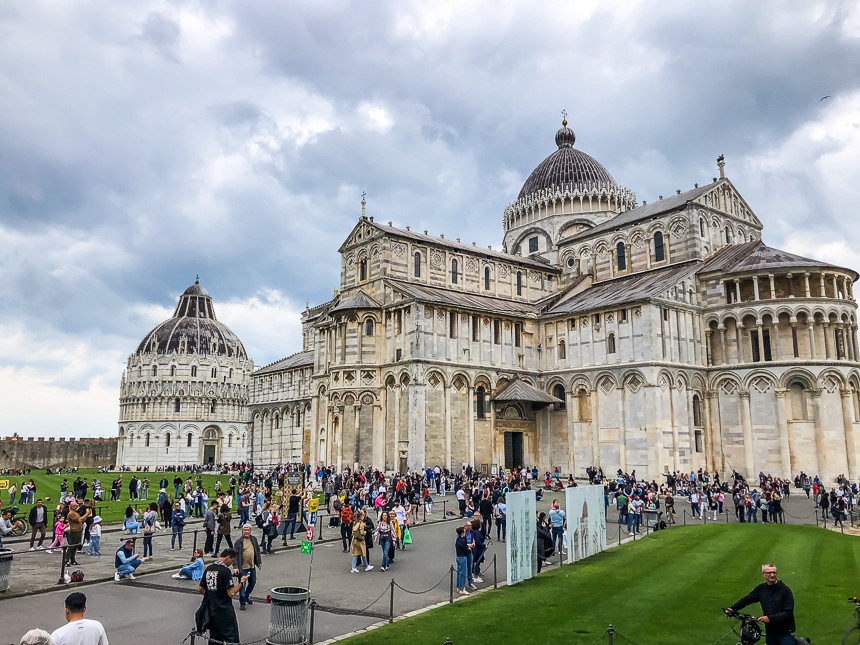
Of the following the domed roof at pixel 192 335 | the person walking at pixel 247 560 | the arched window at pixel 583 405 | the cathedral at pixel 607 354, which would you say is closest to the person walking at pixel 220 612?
the person walking at pixel 247 560

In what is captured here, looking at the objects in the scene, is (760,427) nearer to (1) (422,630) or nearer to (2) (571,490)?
(2) (571,490)

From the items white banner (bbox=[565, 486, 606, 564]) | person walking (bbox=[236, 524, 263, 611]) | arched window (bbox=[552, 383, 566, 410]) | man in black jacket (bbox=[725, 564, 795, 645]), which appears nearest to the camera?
man in black jacket (bbox=[725, 564, 795, 645])

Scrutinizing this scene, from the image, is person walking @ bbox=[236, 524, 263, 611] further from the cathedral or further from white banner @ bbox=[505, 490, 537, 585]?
the cathedral

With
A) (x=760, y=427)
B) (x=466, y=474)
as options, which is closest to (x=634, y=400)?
(x=760, y=427)

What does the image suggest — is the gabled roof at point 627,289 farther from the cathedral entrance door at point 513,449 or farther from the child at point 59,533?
the child at point 59,533

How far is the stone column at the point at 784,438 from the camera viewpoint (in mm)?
41781

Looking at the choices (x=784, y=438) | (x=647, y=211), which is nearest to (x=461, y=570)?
(x=784, y=438)

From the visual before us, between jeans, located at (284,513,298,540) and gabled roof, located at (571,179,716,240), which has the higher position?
gabled roof, located at (571,179,716,240)

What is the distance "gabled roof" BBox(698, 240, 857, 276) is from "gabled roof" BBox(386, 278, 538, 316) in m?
13.4

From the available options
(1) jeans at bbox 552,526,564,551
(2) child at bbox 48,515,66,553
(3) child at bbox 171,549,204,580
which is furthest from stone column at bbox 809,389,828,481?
(2) child at bbox 48,515,66,553

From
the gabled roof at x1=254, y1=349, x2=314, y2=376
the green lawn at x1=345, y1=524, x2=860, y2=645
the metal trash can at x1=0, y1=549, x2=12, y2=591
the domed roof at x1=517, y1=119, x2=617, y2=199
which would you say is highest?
the domed roof at x1=517, y1=119, x2=617, y2=199

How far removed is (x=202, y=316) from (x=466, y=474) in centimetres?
8661

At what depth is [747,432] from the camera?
4356 cm

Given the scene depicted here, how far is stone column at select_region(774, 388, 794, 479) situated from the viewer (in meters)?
41.8
